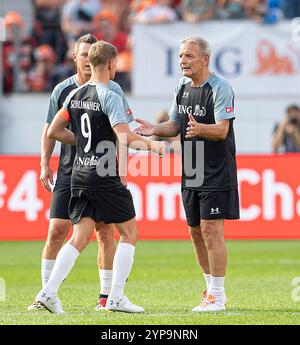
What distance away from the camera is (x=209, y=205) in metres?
9.89

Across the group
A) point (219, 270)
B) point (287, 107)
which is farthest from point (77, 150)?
point (287, 107)

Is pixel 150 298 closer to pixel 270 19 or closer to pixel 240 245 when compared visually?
pixel 240 245

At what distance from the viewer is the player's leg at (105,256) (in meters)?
10.0

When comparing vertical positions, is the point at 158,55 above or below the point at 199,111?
above

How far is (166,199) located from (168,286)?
201 inches

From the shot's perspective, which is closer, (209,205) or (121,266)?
(121,266)

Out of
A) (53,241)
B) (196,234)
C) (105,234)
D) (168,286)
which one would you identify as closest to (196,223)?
(196,234)

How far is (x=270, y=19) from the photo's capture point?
21562mm

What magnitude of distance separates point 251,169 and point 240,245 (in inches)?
47.8

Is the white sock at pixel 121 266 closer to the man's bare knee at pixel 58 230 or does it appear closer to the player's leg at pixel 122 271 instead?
the player's leg at pixel 122 271

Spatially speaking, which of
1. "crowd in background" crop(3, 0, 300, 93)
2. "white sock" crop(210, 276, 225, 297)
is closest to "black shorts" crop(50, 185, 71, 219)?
"white sock" crop(210, 276, 225, 297)

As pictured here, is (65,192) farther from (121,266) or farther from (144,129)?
(121,266)

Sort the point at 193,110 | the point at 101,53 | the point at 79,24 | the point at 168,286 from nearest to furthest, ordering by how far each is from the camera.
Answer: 1. the point at 101,53
2. the point at 193,110
3. the point at 168,286
4. the point at 79,24

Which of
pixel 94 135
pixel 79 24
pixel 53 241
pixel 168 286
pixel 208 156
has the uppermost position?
pixel 79 24
